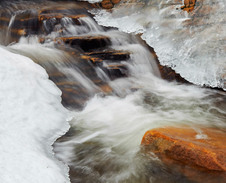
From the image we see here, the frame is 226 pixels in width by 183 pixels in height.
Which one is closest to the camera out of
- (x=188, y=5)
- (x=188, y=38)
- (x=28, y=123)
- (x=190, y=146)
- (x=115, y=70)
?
(x=190, y=146)

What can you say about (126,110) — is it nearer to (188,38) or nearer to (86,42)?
(86,42)

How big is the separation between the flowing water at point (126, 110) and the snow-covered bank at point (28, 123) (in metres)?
0.31

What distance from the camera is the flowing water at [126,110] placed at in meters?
3.61

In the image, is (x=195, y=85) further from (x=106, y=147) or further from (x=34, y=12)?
(x=34, y=12)

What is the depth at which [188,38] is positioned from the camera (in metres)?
7.44

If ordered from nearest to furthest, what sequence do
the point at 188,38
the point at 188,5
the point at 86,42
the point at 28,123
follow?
the point at 28,123
the point at 188,38
the point at 86,42
the point at 188,5

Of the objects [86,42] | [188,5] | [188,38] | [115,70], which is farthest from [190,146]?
[188,5]

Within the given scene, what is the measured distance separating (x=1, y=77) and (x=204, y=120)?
4.36 metres

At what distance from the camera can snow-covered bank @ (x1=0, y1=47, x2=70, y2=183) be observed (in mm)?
3029

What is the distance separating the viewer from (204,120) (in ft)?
16.9

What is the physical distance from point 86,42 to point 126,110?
123 inches

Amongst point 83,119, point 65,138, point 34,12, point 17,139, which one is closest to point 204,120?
point 83,119

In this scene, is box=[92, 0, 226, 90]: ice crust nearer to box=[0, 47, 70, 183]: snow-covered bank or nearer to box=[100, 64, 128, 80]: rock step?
box=[100, 64, 128, 80]: rock step

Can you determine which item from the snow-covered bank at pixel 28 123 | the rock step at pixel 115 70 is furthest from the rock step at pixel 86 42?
the snow-covered bank at pixel 28 123
